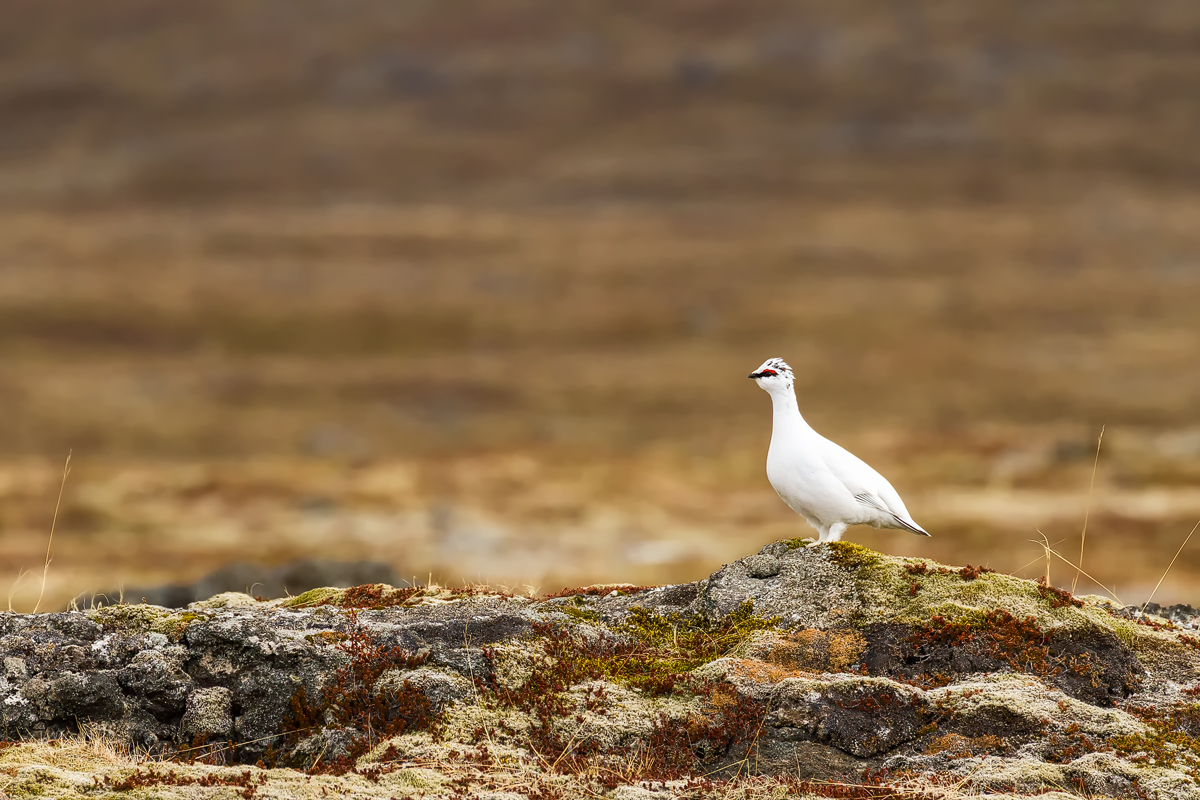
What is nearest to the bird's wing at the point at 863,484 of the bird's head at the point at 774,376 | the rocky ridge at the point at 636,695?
the rocky ridge at the point at 636,695

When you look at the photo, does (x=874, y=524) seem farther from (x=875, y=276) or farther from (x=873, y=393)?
(x=875, y=276)

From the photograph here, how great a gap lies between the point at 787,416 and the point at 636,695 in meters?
2.97

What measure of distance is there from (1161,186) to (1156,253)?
29.5 m

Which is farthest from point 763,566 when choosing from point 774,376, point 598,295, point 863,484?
point 598,295

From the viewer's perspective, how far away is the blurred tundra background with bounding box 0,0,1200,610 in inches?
1736

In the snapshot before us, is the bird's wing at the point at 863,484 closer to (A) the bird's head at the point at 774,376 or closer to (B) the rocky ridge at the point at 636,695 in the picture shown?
(B) the rocky ridge at the point at 636,695

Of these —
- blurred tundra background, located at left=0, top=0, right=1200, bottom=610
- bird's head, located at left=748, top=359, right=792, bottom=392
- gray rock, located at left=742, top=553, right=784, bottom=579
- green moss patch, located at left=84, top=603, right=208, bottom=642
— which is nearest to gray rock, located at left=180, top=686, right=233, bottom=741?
green moss patch, located at left=84, top=603, right=208, bottom=642

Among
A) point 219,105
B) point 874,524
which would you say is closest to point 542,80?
point 219,105

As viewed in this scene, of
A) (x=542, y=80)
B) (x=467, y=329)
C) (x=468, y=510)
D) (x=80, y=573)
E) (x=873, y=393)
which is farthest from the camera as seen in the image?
(x=542, y=80)

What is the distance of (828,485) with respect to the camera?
9.48m

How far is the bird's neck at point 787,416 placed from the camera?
1001 cm

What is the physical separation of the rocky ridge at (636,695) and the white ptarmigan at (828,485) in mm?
417

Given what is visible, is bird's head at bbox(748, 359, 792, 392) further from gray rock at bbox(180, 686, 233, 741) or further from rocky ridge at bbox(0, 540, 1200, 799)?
gray rock at bbox(180, 686, 233, 741)

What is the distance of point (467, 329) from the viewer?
113062 mm
